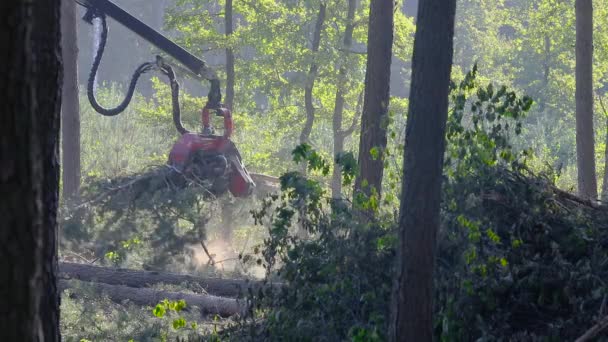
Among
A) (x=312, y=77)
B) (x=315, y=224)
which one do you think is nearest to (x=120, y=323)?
(x=315, y=224)

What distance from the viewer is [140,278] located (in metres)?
11.9

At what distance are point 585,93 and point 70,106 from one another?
10610mm

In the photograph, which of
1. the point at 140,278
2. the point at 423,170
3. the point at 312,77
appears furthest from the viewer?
the point at 312,77

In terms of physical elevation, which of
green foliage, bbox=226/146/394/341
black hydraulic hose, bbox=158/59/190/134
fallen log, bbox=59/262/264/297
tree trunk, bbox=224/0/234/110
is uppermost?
tree trunk, bbox=224/0/234/110

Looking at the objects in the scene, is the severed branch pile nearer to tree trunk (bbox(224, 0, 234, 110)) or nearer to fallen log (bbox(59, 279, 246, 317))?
fallen log (bbox(59, 279, 246, 317))

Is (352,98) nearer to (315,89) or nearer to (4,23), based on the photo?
(315,89)

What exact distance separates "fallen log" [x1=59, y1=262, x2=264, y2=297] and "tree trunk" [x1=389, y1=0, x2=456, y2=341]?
5.56 meters

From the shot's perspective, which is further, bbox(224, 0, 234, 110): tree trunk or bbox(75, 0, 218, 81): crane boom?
bbox(224, 0, 234, 110): tree trunk

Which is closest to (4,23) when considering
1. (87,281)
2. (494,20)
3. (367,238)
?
(367,238)

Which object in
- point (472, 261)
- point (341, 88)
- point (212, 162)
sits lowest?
point (472, 261)

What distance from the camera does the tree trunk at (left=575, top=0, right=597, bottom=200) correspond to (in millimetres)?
16203

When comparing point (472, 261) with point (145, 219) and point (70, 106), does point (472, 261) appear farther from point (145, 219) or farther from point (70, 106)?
point (70, 106)

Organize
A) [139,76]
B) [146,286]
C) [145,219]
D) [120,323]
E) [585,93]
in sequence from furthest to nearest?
1. [585,93]
2. [139,76]
3. [145,219]
4. [146,286]
5. [120,323]

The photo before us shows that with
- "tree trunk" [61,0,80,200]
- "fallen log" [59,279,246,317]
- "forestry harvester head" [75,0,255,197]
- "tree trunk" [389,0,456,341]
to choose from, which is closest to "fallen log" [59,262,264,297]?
"fallen log" [59,279,246,317]
